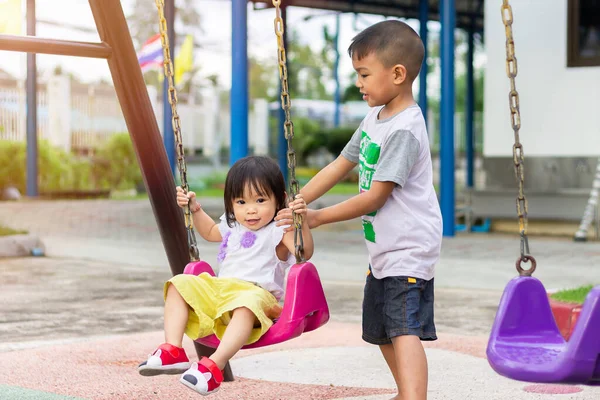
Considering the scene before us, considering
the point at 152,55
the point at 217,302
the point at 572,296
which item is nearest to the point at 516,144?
the point at 217,302

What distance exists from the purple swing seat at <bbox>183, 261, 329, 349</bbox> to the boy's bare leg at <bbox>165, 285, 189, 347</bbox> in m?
0.11

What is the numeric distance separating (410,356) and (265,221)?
2.43 feet

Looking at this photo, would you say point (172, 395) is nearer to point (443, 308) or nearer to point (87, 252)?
→ point (443, 308)

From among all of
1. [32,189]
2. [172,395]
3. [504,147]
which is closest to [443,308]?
[172,395]

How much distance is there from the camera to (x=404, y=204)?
3.02 metres

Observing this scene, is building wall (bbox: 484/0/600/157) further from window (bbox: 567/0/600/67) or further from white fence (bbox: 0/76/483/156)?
white fence (bbox: 0/76/483/156)

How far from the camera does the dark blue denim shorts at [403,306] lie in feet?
9.81

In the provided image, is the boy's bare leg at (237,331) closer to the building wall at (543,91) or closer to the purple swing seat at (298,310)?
the purple swing seat at (298,310)

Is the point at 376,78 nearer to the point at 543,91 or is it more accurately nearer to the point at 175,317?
the point at 175,317

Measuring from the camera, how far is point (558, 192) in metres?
11.0

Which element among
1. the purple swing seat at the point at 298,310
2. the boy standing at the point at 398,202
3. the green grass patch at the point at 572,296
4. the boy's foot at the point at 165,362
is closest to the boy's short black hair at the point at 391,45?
the boy standing at the point at 398,202

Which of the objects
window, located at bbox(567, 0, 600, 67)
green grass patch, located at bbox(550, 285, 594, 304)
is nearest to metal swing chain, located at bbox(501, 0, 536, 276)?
green grass patch, located at bbox(550, 285, 594, 304)

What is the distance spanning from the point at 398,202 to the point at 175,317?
846mm

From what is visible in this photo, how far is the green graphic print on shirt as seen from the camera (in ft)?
10.00
